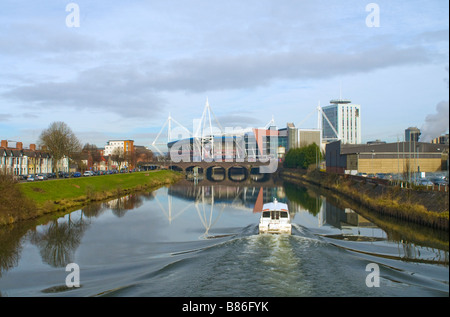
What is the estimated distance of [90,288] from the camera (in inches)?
562

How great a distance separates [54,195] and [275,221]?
26.8m

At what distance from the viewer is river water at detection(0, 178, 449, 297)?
44.3ft

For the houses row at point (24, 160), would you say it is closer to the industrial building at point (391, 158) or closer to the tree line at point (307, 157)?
the industrial building at point (391, 158)

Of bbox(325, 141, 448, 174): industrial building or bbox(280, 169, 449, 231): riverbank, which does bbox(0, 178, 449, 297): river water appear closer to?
bbox(280, 169, 449, 231): riverbank

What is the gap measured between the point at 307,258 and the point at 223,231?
10711mm

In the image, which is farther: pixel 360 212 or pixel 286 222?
pixel 360 212

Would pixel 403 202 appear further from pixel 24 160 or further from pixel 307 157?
pixel 24 160

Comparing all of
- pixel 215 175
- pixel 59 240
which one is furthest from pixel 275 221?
pixel 215 175

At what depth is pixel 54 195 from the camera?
39875mm

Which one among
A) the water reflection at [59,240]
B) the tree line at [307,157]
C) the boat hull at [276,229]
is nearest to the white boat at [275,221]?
the boat hull at [276,229]

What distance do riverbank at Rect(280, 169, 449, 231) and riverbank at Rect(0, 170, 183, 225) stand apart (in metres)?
28.6
